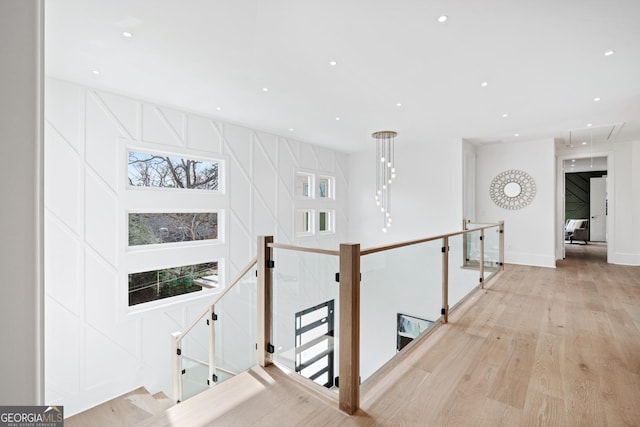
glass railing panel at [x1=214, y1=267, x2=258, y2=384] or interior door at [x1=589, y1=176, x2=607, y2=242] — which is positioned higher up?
interior door at [x1=589, y1=176, x2=607, y2=242]

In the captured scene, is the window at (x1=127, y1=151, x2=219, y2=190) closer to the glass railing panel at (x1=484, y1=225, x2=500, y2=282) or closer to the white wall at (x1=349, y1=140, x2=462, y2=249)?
the white wall at (x1=349, y1=140, x2=462, y2=249)

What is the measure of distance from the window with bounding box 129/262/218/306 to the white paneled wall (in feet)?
0.54

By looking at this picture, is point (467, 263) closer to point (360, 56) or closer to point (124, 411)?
point (360, 56)

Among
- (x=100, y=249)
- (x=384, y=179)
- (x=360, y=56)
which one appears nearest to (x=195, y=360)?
(x=100, y=249)

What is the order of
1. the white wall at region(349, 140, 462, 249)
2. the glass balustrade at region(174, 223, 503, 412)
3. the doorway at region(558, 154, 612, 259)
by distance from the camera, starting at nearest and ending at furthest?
the glass balustrade at region(174, 223, 503, 412), the white wall at region(349, 140, 462, 249), the doorway at region(558, 154, 612, 259)

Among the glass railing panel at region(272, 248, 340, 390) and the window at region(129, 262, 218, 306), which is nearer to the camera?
the glass railing panel at region(272, 248, 340, 390)

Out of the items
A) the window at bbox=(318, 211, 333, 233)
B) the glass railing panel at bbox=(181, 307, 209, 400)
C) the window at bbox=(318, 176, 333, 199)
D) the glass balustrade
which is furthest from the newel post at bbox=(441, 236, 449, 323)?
the window at bbox=(318, 176, 333, 199)

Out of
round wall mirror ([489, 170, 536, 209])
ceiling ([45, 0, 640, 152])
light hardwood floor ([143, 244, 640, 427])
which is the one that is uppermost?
ceiling ([45, 0, 640, 152])

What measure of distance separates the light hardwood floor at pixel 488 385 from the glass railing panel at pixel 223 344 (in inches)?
78.6

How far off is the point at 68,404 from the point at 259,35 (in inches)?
196

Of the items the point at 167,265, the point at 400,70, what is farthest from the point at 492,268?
the point at 167,265

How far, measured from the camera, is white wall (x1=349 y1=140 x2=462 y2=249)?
671cm
